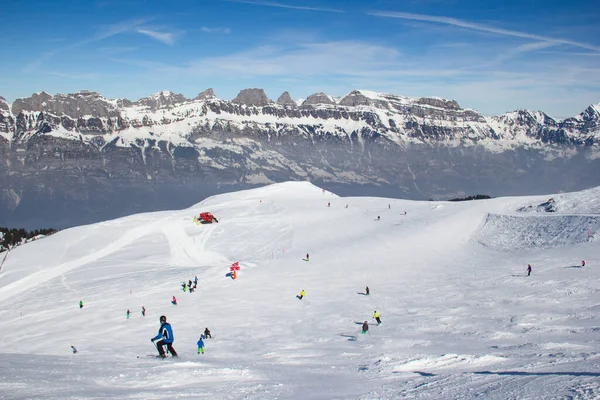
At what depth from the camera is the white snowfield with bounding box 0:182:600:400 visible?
15.5 metres

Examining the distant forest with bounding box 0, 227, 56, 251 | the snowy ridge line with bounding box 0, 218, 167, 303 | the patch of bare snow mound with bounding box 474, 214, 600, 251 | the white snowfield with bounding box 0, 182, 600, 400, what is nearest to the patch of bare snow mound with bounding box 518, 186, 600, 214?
the white snowfield with bounding box 0, 182, 600, 400

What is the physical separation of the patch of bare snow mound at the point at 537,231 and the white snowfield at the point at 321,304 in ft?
0.99

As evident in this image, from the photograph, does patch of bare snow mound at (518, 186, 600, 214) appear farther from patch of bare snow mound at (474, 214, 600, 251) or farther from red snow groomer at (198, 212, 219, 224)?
red snow groomer at (198, 212, 219, 224)

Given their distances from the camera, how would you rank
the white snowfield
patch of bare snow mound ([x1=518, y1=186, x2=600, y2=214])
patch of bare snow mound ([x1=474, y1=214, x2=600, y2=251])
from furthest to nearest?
patch of bare snow mound ([x1=518, y1=186, x2=600, y2=214]) → patch of bare snow mound ([x1=474, y1=214, x2=600, y2=251]) → the white snowfield

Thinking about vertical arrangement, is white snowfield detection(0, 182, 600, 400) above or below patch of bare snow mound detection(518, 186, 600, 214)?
below

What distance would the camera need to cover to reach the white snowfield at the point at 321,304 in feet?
50.9

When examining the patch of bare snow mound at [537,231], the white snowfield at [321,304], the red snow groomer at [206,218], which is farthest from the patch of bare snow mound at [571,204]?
the red snow groomer at [206,218]

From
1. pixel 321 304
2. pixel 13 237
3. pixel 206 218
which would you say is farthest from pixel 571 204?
pixel 13 237

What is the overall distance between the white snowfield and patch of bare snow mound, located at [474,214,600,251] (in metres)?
0.30

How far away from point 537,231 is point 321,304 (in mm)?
37420

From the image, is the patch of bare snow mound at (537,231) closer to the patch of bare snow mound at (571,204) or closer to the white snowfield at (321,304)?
the white snowfield at (321,304)

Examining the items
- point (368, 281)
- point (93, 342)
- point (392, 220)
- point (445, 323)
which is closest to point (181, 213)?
point (392, 220)

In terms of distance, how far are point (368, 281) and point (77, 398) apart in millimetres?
42354

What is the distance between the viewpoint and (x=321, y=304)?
43406 millimetres
